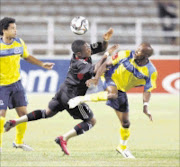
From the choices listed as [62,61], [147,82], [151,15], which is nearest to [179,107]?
[62,61]

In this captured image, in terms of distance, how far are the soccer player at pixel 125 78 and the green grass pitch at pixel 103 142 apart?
629 mm

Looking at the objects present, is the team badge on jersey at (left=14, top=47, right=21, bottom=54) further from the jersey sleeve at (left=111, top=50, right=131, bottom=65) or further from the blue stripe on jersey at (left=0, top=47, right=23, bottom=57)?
the jersey sleeve at (left=111, top=50, right=131, bottom=65)

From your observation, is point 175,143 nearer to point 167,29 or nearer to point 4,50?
point 4,50

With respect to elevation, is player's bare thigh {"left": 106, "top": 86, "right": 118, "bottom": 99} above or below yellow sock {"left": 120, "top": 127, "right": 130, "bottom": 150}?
above

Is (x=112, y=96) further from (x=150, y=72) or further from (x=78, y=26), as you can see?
(x=78, y=26)

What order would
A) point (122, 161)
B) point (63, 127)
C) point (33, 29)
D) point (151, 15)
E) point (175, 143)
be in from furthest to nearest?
1. point (151, 15)
2. point (33, 29)
3. point (63, 127)
4. point (175, 143)
5. point (122, 161)

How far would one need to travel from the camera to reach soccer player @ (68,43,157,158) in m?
9.21

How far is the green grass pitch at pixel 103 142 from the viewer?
8.80 metres

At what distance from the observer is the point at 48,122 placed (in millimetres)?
14438

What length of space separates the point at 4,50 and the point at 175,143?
3.84m

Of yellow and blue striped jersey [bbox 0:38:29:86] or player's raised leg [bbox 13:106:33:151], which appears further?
player's raised leg [bbox 13:106:33:151]

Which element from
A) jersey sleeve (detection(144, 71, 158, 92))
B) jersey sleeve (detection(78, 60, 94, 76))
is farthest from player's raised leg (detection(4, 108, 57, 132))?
jersey sleeve (detection(144, 71, 158, 92))

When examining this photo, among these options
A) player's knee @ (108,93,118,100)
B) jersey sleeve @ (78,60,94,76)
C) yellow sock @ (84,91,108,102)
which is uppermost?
jersey sleeve @ (78,60,94,76)

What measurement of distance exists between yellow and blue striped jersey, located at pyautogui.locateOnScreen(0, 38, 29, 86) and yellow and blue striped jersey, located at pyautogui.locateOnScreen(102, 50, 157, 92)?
4.78 feet
